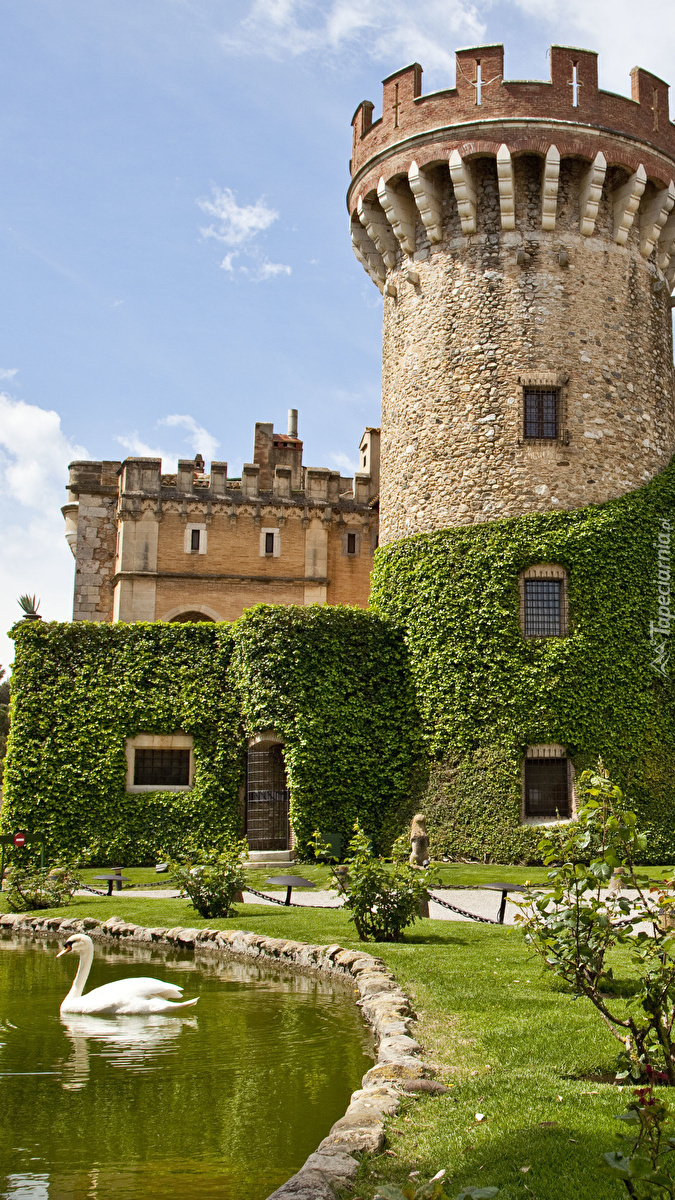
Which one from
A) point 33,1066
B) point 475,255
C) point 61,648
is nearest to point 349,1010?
point 33,1066

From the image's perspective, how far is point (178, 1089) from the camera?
6848 mm

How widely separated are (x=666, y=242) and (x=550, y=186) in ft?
13.5

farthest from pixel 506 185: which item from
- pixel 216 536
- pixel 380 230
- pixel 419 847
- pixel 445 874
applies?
pixel 216 536

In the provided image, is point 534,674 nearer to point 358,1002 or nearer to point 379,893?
point 379,893

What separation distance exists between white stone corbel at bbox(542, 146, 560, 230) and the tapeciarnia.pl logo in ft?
22.7

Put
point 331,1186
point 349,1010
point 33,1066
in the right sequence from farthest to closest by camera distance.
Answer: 1. point 349,1010
2. point 33,1066
3. point 331,1186

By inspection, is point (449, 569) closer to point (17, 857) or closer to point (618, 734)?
point (618, 734)

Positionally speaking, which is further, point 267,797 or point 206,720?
point 206,720

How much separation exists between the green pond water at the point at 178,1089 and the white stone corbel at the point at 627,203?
18.8 m

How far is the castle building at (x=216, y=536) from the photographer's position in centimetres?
3356

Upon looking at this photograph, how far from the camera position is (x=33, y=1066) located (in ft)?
24.3

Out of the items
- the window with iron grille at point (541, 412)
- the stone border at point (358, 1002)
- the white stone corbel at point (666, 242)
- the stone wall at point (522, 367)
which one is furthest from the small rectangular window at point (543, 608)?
the stone border at point (358, 1002)

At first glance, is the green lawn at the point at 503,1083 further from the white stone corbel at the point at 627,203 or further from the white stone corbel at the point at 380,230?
the white stone corbel at the point at 380,230

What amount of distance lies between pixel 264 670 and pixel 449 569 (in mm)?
4554
